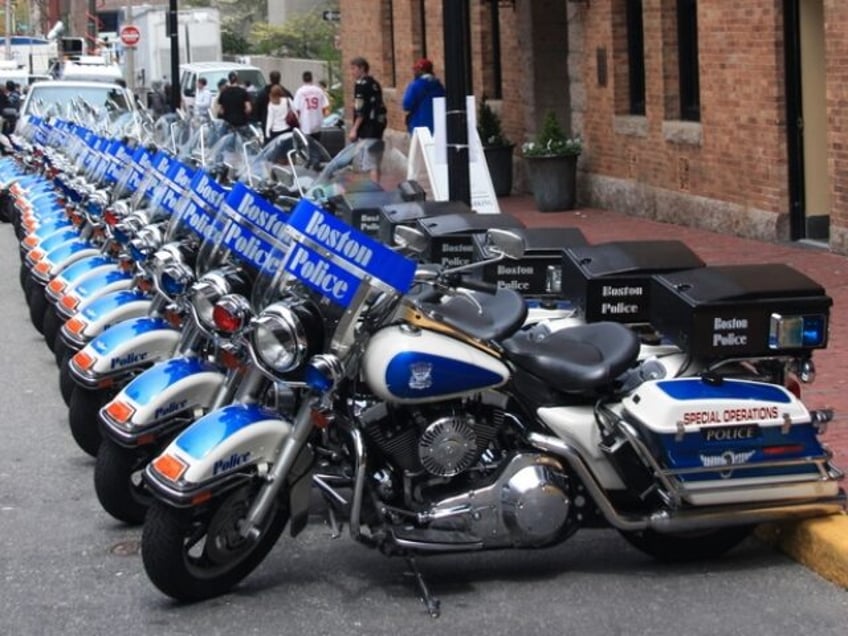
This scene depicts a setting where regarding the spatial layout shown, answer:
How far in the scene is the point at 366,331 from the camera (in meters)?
6.48

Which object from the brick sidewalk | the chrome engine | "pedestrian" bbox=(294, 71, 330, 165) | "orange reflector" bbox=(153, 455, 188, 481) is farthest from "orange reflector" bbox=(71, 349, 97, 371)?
"pedestrian" bbox=(294, 71, 330, 165)

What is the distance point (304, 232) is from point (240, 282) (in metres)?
0.88

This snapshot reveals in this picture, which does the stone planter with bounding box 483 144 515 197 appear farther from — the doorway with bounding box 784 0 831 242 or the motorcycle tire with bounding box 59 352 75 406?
the motorcycle tire with bounding box 59 352 75 406

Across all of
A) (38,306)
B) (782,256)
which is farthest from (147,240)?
(782,256)

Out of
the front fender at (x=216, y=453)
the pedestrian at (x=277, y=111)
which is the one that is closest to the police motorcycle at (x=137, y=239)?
the front fender at (x=216, y=453)

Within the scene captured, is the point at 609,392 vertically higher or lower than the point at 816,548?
higher

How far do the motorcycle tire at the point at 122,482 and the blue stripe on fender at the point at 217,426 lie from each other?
95 cm

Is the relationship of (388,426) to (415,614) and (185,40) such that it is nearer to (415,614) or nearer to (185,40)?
(415,614)

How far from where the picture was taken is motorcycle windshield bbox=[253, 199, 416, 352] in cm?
643

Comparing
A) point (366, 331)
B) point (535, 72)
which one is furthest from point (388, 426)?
point (535, 72)

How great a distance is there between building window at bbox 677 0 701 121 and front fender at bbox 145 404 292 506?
1221 centimetres

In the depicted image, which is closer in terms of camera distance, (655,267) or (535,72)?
(655,267)

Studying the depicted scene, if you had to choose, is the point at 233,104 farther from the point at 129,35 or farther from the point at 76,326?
the point at 76,326

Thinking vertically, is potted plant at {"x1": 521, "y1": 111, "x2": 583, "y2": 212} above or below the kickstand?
above
